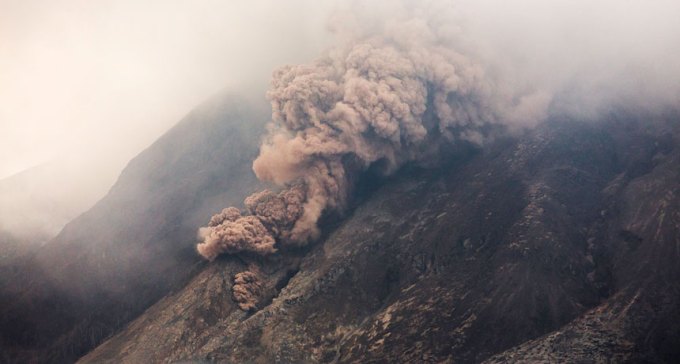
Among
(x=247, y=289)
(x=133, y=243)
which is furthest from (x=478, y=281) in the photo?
(x=133, y=243)

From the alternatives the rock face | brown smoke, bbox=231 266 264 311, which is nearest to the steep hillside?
the rock face

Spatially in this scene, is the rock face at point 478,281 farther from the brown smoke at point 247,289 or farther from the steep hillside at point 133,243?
the steep hillside at point 133,243

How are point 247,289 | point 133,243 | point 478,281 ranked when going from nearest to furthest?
1. point 478,281
2. point 247,289
3. point 133,243

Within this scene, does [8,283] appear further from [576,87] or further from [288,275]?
[576,87]

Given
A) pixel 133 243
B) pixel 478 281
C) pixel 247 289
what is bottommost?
pixel 478 281

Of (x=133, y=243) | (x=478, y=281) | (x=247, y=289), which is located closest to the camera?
(x=478, y=281)

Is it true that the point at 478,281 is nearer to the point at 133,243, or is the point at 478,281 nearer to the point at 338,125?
the point at 338,125

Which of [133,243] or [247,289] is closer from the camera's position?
[247,289]
